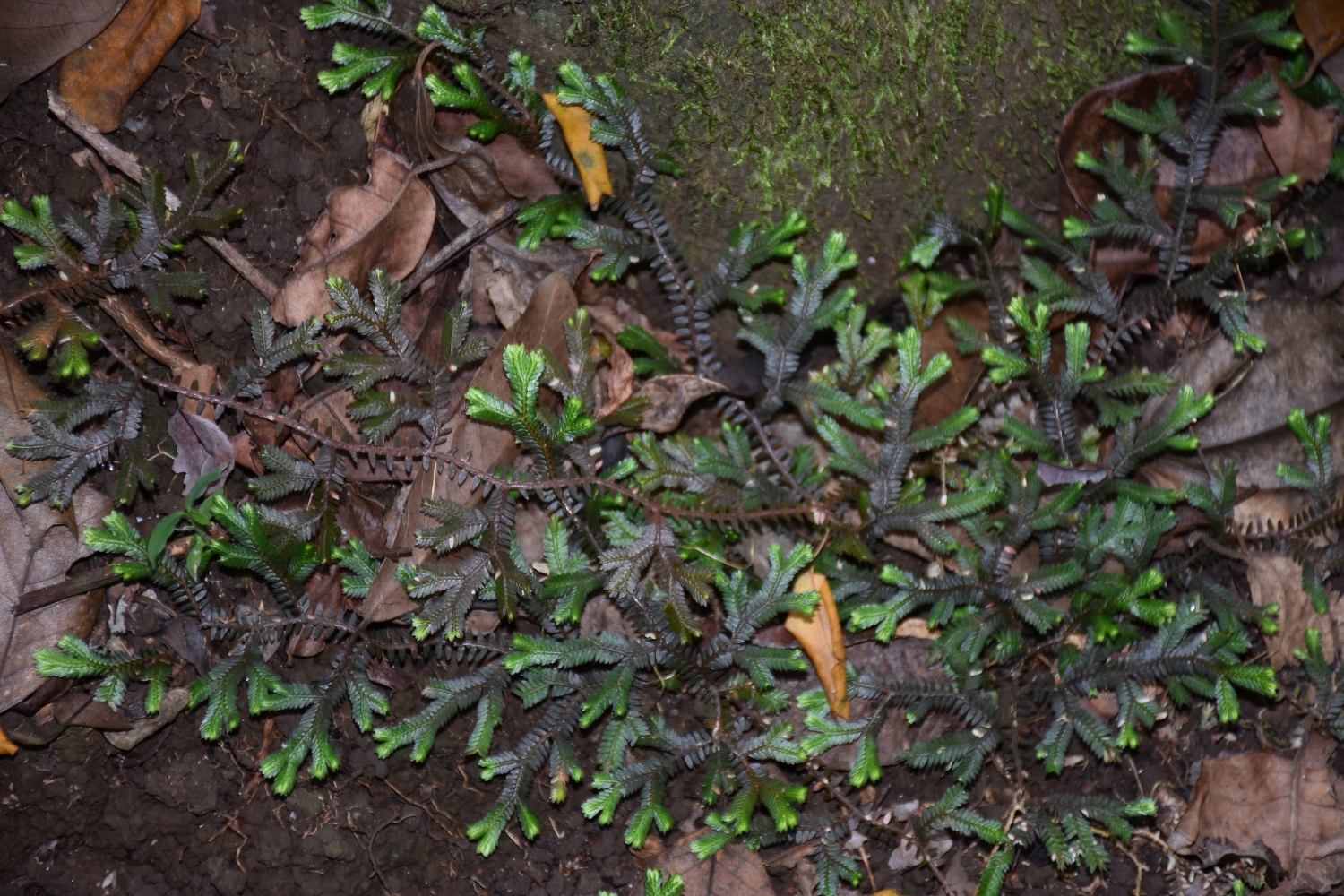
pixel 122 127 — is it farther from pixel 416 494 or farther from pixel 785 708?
pixel 785 708

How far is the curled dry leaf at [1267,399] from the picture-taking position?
116 inches

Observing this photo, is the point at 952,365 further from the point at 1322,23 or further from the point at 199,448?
the point at 199,448

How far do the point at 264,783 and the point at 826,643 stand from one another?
178cm

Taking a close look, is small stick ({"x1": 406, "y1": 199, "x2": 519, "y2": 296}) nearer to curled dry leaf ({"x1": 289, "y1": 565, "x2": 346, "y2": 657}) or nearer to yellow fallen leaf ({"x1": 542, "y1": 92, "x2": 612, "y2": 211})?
yellow fallen leaf ({"x1": 542, "y1": 92, "x2": 612, "y2": 211})

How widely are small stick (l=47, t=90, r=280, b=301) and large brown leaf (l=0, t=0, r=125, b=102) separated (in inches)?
3.7

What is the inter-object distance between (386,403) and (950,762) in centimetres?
209

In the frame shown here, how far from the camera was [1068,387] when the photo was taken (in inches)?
112

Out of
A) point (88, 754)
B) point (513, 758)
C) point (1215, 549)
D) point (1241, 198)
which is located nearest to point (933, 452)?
point (1215, 549)

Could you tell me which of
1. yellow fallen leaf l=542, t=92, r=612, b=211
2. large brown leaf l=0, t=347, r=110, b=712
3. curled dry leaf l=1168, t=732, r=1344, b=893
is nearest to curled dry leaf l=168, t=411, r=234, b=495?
large brown leaf l=0, t=347, r=110, b=712

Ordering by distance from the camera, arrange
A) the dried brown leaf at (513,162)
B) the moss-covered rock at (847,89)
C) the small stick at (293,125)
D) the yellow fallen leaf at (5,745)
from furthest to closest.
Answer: the dried brown leaf at (513,162)
the small stick at (293,125)
the moss-covered rock at (847,89)
the yellow fallen leaf at (5,745)

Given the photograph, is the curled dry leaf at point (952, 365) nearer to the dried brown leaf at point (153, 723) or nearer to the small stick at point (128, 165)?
the small stick at point (128, 165)

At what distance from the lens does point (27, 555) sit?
8.32 ft

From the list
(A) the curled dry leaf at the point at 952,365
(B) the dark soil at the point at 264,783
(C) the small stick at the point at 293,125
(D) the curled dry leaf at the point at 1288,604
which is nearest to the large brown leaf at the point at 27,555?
(B) the dark soil at the point at 264,783

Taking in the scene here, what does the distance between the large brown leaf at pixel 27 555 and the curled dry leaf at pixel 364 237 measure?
2.52 ft
